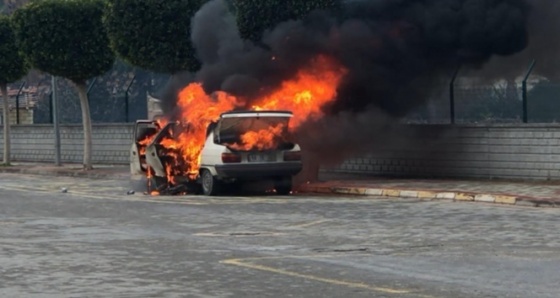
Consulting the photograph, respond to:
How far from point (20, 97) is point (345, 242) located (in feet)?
109

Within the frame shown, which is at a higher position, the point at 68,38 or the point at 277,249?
the point at 68,38

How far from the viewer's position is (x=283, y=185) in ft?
74.6

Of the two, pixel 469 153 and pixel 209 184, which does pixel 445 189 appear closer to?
pixel 469 153

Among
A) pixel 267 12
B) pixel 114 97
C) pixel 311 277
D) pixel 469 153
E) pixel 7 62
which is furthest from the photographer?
pixel 7 62

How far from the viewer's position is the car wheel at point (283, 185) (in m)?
22.7

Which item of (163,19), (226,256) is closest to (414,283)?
(226,256)

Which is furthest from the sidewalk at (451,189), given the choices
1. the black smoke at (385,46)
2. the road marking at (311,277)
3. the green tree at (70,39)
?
the green tree at (70,39)

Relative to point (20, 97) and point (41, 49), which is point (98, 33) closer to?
point (41, 49)

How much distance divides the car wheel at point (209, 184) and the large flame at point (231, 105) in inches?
14.3

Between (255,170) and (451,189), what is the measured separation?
3.73 metres

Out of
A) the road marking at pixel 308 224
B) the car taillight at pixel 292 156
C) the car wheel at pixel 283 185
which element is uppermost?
the car taillight at pixel 292 156

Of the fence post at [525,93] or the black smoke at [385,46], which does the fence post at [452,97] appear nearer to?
the black smoke at [385,46]

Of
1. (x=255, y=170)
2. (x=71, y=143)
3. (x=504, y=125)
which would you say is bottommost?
(x=255, y=170)

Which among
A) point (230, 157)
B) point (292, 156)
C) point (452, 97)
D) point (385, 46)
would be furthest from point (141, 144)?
point (452, 97)
